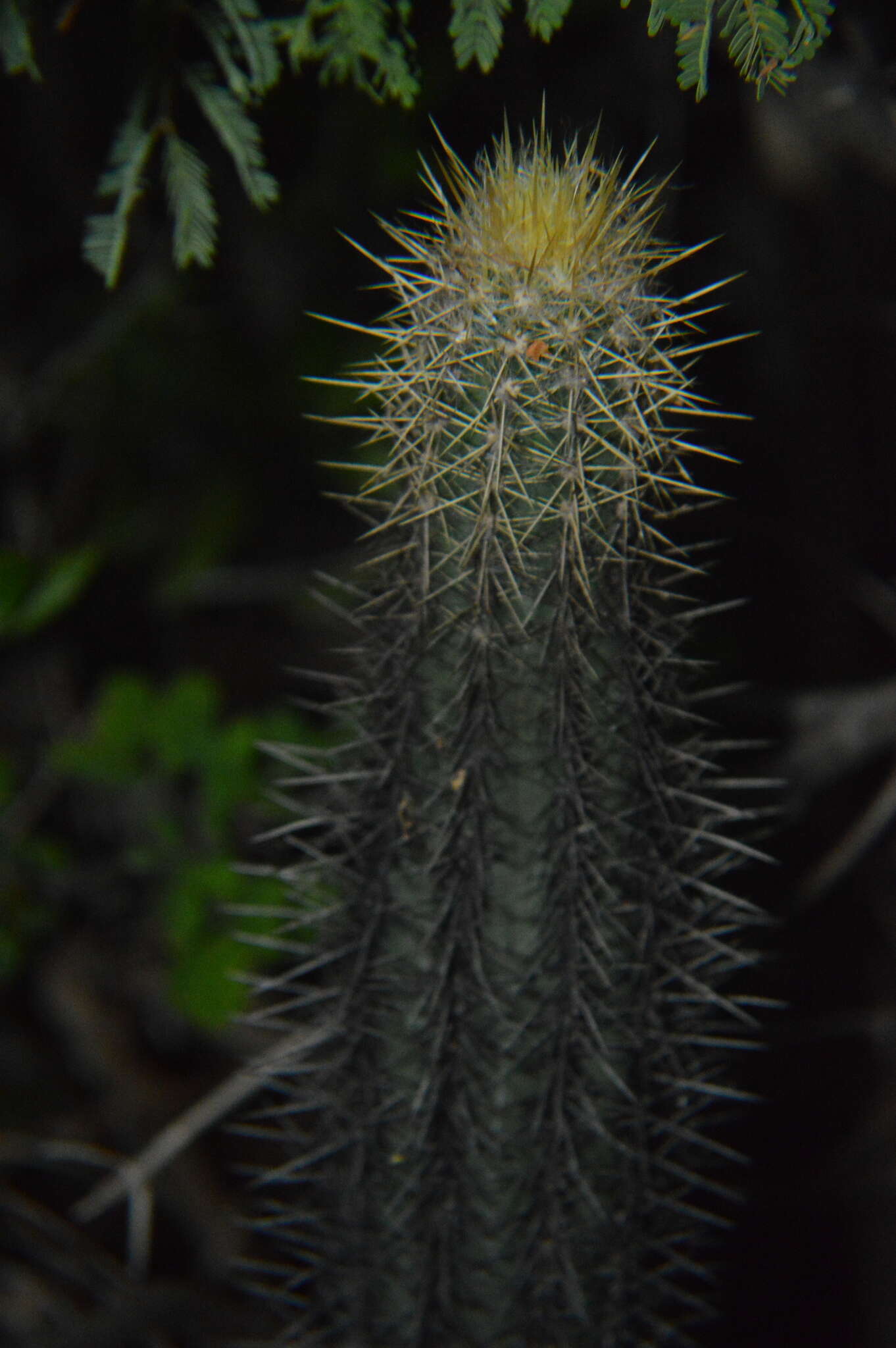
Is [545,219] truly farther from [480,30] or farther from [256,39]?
[256,39]

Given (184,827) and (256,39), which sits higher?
(256,39)

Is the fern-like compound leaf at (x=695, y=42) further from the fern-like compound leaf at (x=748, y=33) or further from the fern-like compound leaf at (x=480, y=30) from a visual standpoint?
the fern-like compound leaf at (x=480, y=30)

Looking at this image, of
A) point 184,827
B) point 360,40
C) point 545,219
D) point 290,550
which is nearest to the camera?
point 545,219

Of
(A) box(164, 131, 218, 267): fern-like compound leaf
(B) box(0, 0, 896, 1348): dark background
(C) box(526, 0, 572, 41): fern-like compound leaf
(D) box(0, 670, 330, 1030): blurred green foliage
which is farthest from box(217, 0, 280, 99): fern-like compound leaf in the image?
(D) box(0, 670, 330, 1030): blurred green foliage

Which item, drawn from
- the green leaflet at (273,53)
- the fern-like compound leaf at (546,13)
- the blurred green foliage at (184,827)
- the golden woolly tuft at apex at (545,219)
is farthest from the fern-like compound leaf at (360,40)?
the blurred green foliage at (184,827)

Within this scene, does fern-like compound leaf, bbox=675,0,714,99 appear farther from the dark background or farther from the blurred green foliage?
the blurred green foliage

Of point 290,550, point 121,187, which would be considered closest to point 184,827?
point 290,550

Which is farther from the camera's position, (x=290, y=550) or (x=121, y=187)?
(x=290, y=550)
